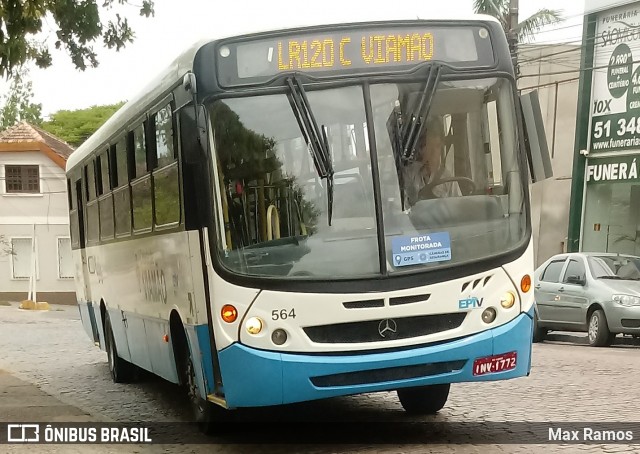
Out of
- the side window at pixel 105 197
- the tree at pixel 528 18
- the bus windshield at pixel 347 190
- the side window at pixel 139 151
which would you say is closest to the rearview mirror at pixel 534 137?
the bus windshield at pixel 347 190

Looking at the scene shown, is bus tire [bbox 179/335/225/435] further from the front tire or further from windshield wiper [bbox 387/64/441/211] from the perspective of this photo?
windshield wiper [bbox 387/64/441/211]

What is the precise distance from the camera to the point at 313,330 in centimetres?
744

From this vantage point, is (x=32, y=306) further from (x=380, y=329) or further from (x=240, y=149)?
(x=380, y=329)

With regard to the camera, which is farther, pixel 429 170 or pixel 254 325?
pixel 429 170

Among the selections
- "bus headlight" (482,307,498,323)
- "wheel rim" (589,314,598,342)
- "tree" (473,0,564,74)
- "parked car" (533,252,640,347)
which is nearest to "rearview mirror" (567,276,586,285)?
"parked car" (533,252,640,347)

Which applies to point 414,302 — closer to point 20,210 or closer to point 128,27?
point 128,27

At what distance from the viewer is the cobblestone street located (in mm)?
8286

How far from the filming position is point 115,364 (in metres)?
13.9

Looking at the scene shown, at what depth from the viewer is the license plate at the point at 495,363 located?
304 inches

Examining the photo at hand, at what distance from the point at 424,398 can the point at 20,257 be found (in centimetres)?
4119

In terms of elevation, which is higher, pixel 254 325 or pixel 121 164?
pixel 121 164

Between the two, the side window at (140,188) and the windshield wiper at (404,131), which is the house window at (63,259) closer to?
the side window at (140,188)

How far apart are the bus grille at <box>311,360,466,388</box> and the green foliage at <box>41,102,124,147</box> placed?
68.7 m

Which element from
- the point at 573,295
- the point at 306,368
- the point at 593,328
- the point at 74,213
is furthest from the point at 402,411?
the point at 573,295
